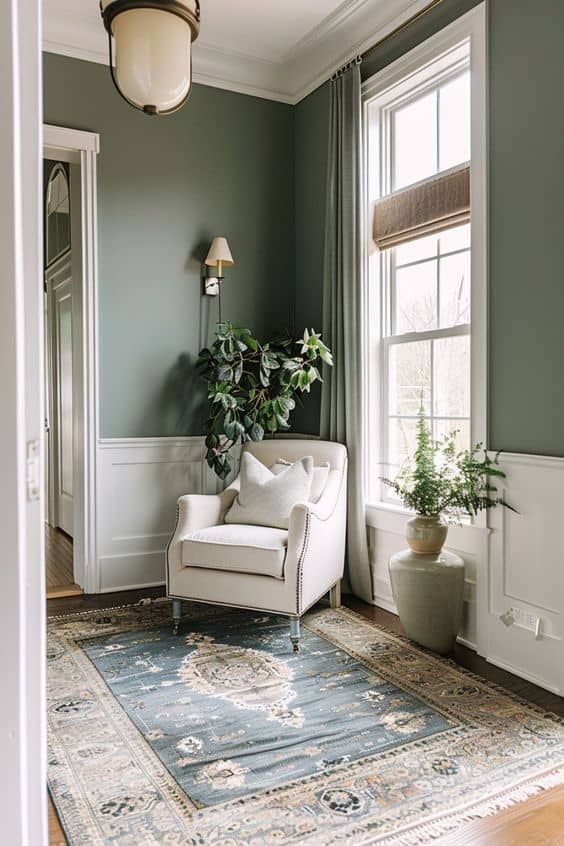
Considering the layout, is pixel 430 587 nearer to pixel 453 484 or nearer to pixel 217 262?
pixel 453 484

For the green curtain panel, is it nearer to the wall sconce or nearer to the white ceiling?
the white ceiling

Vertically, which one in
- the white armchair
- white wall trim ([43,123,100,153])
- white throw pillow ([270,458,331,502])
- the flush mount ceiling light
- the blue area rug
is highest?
white wall trim ([43,123,100,153])

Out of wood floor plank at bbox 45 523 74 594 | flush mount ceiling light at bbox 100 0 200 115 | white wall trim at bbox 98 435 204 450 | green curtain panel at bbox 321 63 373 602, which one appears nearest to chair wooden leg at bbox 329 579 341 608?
green curtain panel at bbox 321 63 373 602

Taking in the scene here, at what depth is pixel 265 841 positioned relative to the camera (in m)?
1.73

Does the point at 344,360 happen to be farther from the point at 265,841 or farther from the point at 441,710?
the point at 265,841

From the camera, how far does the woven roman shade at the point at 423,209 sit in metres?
3.14

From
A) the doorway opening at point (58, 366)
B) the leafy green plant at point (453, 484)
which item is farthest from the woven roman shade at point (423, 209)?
the doorway opening at point (58, 366)

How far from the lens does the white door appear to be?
17.5 feet

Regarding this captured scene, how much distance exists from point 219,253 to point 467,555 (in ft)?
7.09

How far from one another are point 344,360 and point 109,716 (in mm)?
2168

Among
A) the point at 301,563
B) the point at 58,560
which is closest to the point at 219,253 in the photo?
the point at 301,563

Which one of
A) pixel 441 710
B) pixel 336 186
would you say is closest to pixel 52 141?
pixel 336 186

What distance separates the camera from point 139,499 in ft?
13.2

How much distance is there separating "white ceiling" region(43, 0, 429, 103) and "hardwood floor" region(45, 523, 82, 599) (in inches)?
116
